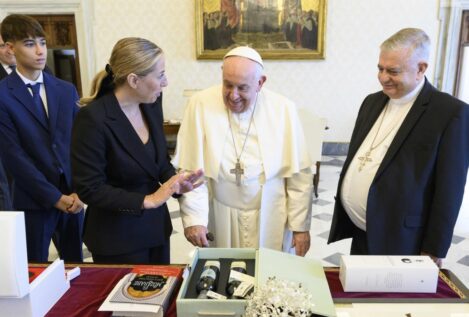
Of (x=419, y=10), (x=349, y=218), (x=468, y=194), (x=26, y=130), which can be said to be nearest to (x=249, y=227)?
(x=349, y=218)

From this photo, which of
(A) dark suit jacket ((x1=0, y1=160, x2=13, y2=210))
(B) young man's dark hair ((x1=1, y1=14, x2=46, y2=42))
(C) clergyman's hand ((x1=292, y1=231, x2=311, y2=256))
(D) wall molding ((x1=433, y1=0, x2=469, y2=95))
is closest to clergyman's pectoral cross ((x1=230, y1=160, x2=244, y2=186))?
(C) clergyman's hand ((x1=292, y1=231, x2=311, y2=256))

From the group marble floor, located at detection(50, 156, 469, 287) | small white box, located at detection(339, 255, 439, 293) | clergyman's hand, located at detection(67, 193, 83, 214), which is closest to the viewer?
small white box, located at detection(339, 255, 439, 293)

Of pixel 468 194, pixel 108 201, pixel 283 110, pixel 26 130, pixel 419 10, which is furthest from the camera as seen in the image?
pixel 419 10

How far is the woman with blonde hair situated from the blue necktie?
806 mm

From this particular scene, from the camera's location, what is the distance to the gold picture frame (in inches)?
284

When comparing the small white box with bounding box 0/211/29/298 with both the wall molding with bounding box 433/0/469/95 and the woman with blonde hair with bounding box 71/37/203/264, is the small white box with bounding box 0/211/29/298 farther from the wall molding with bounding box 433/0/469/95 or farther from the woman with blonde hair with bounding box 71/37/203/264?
the wall molding with bounding box 433/0/469/95

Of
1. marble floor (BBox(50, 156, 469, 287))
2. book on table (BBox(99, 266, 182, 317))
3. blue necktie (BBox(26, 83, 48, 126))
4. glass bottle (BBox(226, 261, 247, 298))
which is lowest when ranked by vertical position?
marble floor (BBox(50, 156, 469, 287))

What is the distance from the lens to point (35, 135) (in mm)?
2434

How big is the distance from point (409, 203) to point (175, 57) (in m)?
6.38

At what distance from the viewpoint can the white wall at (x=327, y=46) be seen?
717 centimetres

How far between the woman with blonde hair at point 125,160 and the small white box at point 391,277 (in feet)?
2.45

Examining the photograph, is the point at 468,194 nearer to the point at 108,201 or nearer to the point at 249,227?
the point at 249,227

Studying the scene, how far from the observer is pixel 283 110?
2.15m

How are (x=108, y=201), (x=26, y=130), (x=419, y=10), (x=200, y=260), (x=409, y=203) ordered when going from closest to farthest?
(x=200, y=260)
(x=108, y=201)
(x=409, y=203)
(x=26, y=130)
(x=419, y=10)
